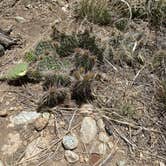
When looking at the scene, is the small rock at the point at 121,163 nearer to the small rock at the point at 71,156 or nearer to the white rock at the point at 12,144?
the small rock at the point at 71,156

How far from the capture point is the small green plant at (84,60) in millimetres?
2406

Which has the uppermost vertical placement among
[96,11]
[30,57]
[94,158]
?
[96,11]

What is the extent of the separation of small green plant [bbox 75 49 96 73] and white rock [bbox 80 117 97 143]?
0.34 metres

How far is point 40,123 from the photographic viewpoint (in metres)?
2.25

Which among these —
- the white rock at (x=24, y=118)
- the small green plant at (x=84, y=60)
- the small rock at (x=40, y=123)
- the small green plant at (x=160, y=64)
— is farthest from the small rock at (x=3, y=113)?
the small green plant at (x=160, y=64)

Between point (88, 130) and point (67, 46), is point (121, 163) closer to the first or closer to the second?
point (88, 130)

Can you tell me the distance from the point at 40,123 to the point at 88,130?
266mm

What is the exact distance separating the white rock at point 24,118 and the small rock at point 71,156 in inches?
11.2

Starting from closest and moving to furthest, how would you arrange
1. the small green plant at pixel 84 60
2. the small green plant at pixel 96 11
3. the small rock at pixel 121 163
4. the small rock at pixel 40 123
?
1. the small rock at pixel 121 163
2. the small rock at pixel 40 123
3. the small green plant at pixel 84 60
4. the small green plant at pixel 96 11

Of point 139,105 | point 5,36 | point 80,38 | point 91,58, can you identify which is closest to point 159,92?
Result: point 139,105

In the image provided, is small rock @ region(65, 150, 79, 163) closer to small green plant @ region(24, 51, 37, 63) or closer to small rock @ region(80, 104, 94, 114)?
small rock @ region(80, 104, 94, 114)

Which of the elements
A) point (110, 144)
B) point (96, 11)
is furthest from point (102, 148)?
point (96, 11)

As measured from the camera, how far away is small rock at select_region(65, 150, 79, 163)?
212 centimetres

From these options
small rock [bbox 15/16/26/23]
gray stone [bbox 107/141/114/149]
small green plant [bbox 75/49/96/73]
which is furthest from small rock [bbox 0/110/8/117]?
small rock [bbox 15/16/26/23]
